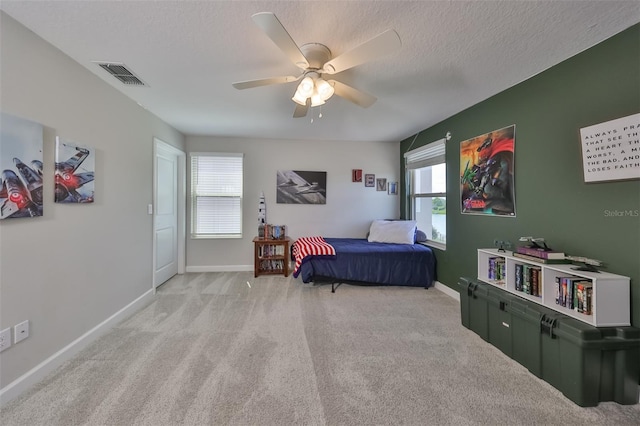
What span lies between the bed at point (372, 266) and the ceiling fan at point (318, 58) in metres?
2.10

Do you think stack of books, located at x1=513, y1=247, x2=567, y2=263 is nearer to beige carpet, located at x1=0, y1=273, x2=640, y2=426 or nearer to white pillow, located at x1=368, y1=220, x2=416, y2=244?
beige carpet, located at x1=0, y1=273, x2=640, y2=426

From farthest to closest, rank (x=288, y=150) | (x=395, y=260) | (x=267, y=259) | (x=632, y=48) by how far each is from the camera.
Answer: (x=288, y=150)
(x=267, y=259)
(x=395, y=260)
(x=632, y=48)

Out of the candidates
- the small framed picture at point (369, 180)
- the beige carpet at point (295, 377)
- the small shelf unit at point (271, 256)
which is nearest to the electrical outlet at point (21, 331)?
the beige carpet at point (295, 377)

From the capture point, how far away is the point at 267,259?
4.21 m

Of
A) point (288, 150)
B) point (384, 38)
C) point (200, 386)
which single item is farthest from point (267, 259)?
point (384, 38)

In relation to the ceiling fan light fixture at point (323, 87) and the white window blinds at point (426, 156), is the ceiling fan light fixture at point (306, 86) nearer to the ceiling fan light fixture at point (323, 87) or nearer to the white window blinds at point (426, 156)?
the ceiling fan light fixture at point (323, 87)

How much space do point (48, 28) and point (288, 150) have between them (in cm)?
311

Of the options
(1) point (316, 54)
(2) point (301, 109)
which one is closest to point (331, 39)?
(1) point (316, 54)

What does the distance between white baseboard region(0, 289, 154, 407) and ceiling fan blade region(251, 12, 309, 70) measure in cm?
258

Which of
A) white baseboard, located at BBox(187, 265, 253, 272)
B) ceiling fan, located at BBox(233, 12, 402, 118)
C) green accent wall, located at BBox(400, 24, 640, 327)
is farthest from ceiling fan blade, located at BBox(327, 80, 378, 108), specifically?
white baseboard, located at BBox(187, 265, 253, 272)

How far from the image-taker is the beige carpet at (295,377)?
1449 mm

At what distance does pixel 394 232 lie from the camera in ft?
13.4

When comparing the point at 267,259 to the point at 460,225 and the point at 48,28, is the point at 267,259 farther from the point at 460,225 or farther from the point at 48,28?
the point at 48,28

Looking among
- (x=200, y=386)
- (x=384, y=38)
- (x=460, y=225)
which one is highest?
(x=384, y=38)
